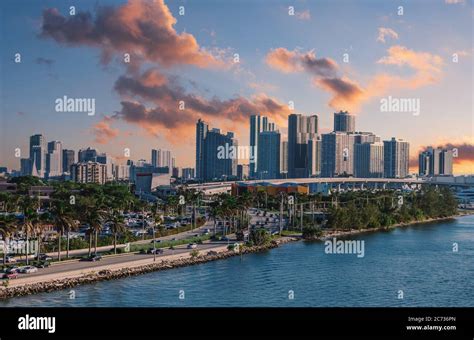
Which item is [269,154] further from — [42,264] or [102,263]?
[42,264]

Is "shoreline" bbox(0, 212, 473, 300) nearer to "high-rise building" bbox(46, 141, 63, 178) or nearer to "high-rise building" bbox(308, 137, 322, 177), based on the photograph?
"high-rise building" bbox(46, 141, 63, 178)

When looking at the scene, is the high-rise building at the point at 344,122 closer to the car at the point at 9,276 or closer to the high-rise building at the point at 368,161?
the high-rise building at the point at 368,161

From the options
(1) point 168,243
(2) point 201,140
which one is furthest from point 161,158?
(1) point 168,243

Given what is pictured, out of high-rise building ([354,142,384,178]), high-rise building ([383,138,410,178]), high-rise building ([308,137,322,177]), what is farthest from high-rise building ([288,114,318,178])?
high-rise building ([383,138,410,178])

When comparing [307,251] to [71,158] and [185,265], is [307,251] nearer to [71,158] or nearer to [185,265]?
[185,265]

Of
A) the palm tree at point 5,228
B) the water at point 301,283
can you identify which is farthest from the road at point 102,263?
the palm tree at point 5,228
